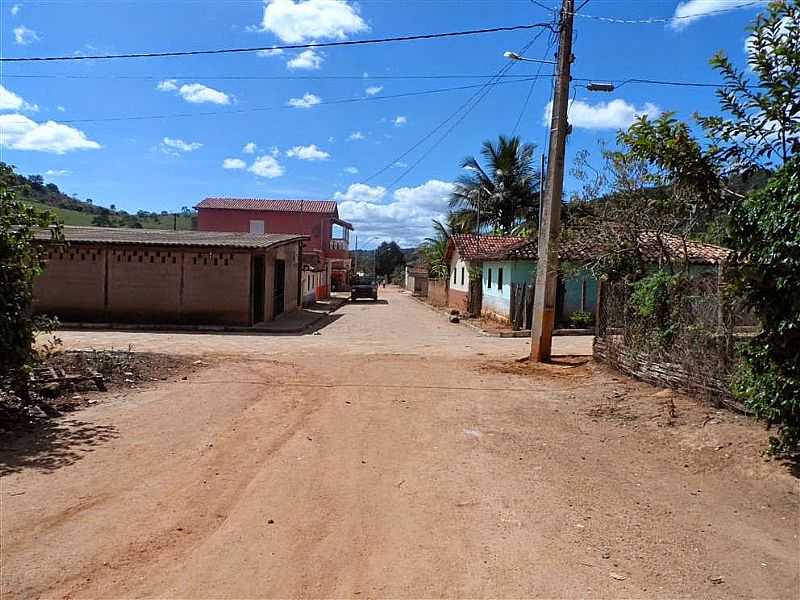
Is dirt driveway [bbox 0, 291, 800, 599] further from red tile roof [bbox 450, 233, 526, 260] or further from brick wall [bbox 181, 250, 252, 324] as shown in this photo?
red tile roof [bbox 450, 233, 526, 260]

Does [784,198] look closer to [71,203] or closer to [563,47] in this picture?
[563,47]

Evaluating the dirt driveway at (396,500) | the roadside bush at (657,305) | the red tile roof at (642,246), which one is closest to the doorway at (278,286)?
the red tile roof at (642,246)

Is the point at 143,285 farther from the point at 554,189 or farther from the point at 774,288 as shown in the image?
the point at 774,288

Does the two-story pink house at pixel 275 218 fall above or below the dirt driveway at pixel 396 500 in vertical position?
above

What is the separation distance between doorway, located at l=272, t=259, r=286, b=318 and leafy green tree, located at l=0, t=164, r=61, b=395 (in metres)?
16.6

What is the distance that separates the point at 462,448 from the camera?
6.64 m

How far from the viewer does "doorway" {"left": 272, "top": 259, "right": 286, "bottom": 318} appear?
955 inches

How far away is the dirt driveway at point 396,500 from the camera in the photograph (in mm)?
3727

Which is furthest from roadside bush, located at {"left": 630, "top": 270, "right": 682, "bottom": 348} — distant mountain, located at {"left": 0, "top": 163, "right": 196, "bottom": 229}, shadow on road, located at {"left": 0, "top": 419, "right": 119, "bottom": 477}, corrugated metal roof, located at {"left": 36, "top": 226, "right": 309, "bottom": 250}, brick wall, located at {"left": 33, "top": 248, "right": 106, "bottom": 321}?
distant mountain, located at {"left": 0, "top": 163, "right": 196, "bottom": 229}

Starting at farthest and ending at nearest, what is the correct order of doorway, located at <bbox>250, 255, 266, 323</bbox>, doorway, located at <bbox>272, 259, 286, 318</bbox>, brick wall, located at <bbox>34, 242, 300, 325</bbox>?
1. doorway, located at <bbox>272, 259, 286, 318</bbox>
2. doorway, located at <bbox>250, 255, 266, 323</bbox>
3. brick wall, located at <bbox>34, 242, 300, 325</bbox>

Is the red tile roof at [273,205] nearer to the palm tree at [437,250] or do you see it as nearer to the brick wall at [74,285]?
the palm tree at [437,250]

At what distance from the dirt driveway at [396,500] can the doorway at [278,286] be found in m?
14.9

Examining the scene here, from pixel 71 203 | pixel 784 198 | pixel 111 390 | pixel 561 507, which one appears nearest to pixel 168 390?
pixel 111 390

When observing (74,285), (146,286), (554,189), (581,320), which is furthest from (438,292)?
(554,189)
